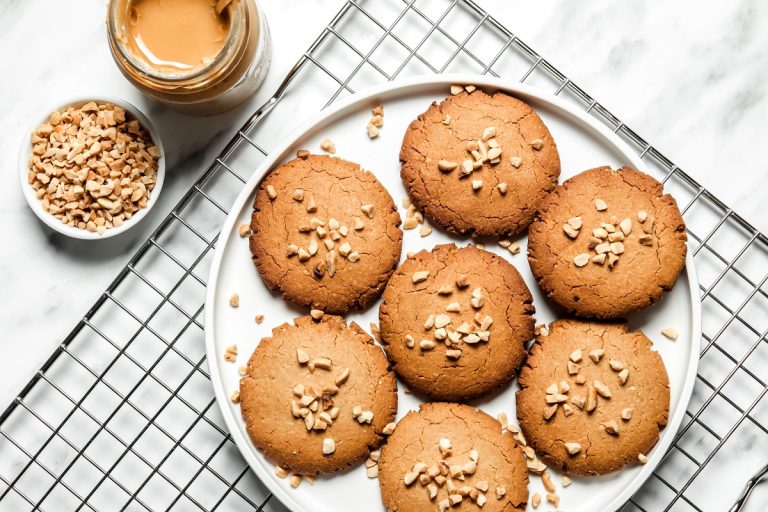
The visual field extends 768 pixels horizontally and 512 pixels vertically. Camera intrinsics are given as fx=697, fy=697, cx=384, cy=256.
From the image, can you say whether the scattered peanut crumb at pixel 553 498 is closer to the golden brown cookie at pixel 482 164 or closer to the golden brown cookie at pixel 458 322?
the golden brown cookie at pixel 458 322

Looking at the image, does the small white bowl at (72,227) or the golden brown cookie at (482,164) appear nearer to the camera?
the golden brown cookie at (482,164)

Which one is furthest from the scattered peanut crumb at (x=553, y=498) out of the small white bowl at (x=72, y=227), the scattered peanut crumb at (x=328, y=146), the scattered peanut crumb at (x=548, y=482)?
the small white bowl at (x=72, y=227)

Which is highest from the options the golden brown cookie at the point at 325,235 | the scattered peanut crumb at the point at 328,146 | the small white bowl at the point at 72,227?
the scattered peanut crumb at the point at 328,146

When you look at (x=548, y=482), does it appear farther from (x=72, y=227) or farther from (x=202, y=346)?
(x=72, y=227)

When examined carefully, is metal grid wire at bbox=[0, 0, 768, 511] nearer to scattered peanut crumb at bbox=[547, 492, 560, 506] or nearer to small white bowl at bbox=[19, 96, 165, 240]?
small white bowl at bbox=[19, 96, 165, 240]

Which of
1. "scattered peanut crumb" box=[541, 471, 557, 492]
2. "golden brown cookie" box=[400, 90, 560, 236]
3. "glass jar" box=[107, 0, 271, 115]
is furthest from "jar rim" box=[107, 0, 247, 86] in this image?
"scattered peanut crumb" box=[541, 471, 557, 492]

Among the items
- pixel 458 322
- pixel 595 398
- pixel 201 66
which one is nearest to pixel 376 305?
pixel 458 322
